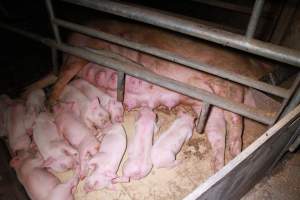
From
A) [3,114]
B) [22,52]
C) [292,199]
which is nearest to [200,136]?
[292,199]

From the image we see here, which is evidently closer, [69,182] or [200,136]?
[69,182]

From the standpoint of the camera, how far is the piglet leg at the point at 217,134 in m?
2.22

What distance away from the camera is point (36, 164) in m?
2.13

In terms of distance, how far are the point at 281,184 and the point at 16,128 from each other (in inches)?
90.0

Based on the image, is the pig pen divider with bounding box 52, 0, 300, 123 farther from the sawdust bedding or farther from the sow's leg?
the sow's leg

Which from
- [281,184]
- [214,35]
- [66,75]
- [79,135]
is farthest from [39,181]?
[281,184]

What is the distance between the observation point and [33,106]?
8.29ft

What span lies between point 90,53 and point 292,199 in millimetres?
2075

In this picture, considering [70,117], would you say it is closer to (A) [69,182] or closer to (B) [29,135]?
(B) [29,135]

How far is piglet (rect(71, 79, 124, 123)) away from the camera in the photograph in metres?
2.44

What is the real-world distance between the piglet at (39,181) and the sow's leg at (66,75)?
74 centimetres

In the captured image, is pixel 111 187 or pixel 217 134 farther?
pixel 217 134

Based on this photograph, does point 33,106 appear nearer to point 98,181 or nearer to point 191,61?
point 98,181

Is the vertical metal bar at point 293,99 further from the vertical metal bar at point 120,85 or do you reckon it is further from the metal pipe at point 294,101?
the vertical metal bar at point 120,85
